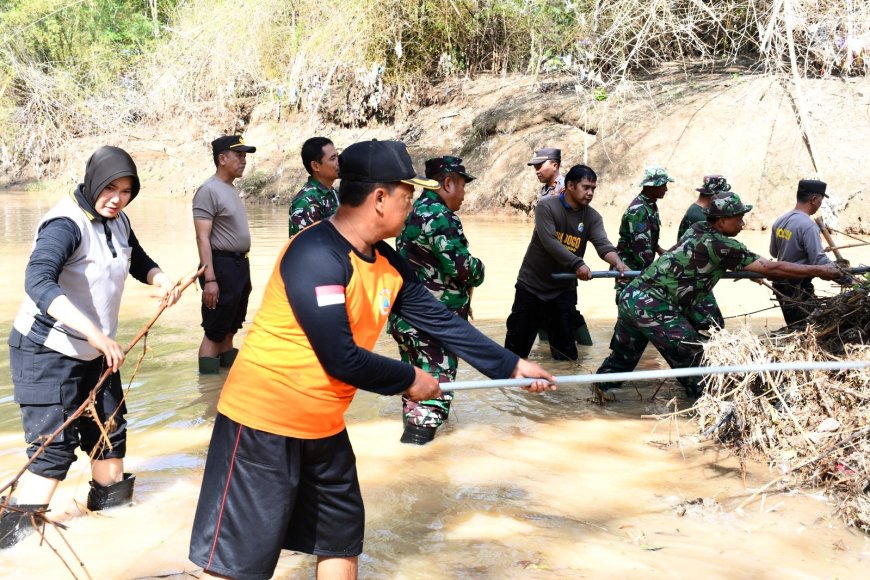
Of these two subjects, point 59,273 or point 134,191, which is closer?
point 59,273

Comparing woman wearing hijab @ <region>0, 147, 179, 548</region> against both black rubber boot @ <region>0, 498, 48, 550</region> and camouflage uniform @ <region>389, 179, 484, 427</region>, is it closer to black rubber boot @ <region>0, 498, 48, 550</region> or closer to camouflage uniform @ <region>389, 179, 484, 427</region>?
black rubber boot @ <region>0, 498, 48, 550</region>

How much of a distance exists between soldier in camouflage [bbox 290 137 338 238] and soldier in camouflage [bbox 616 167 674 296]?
8.62ft

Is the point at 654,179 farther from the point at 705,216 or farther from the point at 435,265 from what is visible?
the point at 435,265

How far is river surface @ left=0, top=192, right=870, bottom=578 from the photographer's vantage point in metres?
3.94

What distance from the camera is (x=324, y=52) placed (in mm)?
22562

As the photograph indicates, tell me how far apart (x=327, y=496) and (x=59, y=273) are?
162cm

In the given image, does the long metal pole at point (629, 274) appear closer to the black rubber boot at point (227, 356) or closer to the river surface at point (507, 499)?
the river surface at point (507, 499)

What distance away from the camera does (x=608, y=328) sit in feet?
30.3

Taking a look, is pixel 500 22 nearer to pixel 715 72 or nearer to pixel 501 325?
pixel 715 72

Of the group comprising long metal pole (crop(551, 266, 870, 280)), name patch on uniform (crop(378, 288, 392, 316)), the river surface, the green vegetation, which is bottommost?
the river surface

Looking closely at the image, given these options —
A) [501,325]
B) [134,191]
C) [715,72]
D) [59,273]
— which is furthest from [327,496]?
[715,72]

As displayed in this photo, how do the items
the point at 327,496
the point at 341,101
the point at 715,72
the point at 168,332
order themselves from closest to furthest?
the point at 327,496
the point at 168,332
the point at 715,72
the point at 341,101

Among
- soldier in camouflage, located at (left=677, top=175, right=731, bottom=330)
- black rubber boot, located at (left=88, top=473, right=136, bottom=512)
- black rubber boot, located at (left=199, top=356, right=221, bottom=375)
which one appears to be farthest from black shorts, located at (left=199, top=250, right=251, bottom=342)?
soldier in camouflage, located at (left=677, top=175, right=731, bottom=330)

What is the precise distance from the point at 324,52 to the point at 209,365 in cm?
1679
